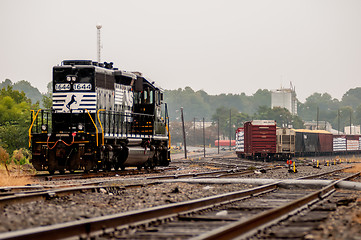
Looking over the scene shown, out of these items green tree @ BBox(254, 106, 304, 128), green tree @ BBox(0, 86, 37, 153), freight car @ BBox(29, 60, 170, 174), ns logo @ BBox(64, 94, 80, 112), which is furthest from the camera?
green tree @ BBox(254, 106, 304, 128)

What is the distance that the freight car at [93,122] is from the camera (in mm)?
17625

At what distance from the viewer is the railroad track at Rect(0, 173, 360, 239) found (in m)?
5.19

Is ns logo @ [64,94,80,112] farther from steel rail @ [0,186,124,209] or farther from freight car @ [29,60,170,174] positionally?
steel rail @ [0,186,124,209]

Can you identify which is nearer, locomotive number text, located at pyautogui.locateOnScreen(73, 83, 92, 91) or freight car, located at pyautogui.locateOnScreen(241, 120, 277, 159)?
locomotive number text, located at pyautogui.locateOnScreen(73, 83, 92, 91)

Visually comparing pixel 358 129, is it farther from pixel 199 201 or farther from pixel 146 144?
pixel 199 201

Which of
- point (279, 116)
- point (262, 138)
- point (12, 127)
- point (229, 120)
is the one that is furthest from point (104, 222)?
point (279, 116)

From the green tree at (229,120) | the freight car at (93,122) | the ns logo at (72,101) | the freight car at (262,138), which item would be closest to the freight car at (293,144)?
the freight car at (262,138)

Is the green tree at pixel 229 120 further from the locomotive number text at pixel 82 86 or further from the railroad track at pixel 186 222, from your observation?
the railroad track at pixel 186 222

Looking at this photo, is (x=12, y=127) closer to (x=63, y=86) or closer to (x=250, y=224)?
(x=63, y=86)

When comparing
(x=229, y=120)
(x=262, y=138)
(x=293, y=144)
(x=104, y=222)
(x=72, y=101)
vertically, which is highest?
(x=229, y=120)

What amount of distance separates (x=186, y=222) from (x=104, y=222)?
4.30 feet

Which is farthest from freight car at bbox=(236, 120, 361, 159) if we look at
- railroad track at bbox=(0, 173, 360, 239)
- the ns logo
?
railroad track at bbox=(0, 173, 360, 239)

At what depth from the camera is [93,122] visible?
1781 centimetres

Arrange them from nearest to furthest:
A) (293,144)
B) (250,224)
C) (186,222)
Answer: (250,224) < (186,222) < (293,144)
